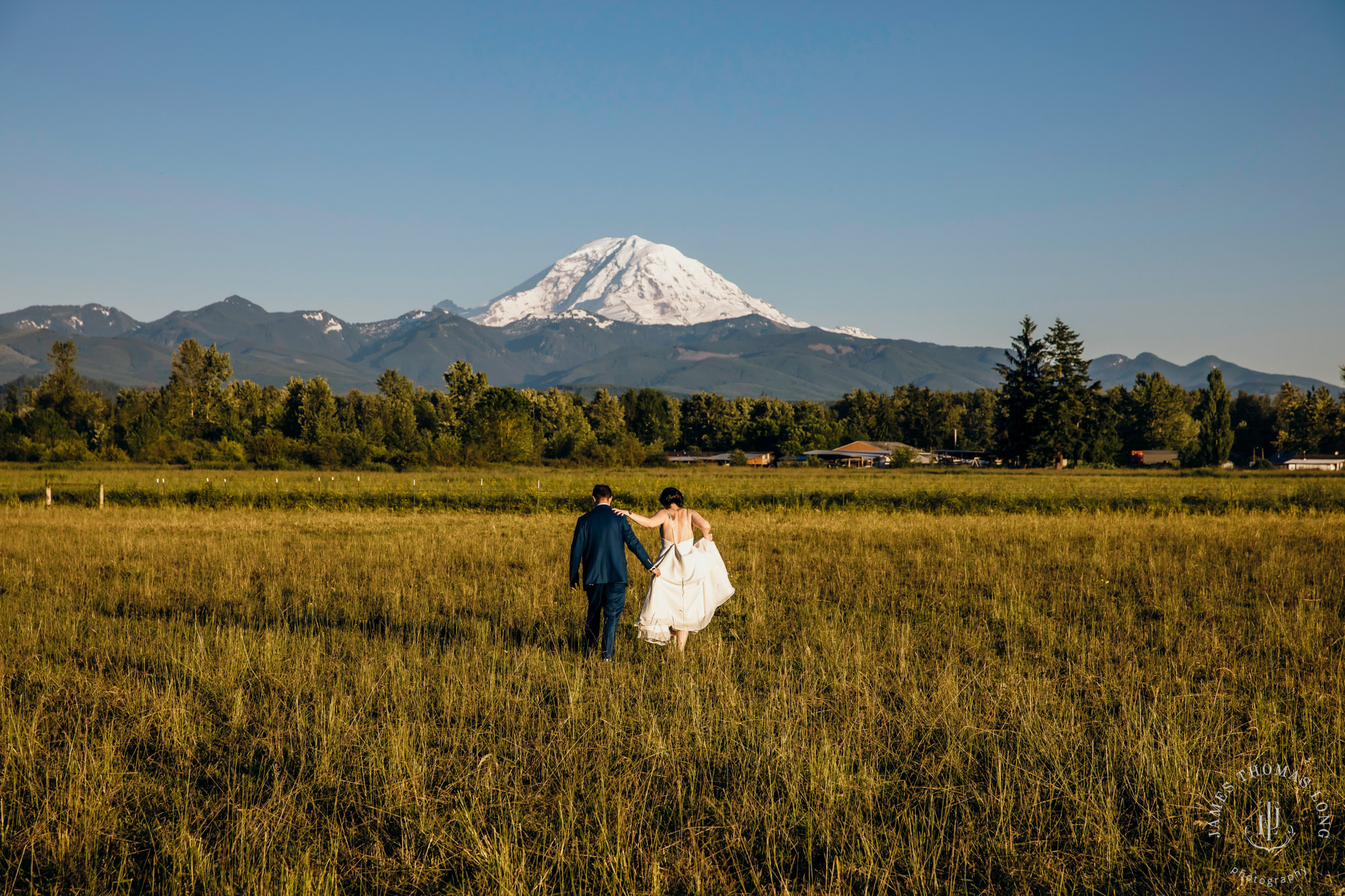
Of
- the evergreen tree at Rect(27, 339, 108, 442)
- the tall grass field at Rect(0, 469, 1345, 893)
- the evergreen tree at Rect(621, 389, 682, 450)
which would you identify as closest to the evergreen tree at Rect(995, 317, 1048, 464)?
the evergreen tree at Rect(621, 389, 682, 450)

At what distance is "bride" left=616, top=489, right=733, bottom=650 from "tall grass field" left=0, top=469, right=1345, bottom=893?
1.29ft

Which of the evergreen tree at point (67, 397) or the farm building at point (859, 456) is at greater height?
the evergreen tree at point (67, 397)

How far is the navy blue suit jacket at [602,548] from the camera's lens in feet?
29.2

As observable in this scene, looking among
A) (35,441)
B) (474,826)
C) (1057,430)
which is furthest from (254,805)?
(35,441)

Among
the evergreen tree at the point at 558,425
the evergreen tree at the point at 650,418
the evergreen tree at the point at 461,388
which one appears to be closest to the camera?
the evergreen tree at the point at 558,425

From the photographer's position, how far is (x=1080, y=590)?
13.4 meters

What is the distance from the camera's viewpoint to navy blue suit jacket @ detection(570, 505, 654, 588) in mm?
8891

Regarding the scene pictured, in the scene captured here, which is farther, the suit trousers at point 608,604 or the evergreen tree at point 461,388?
the evergreen tree at point 461,388

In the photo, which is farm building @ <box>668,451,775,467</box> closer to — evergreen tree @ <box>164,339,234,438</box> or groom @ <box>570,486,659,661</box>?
evergreen tree @ <box>164,339,234,438</box>

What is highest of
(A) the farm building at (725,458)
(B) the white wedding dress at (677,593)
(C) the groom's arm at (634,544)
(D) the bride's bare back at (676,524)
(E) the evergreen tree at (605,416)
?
(E) the evergreen tree at (605,416)

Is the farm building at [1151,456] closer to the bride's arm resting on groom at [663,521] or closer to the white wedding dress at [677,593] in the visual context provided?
the bride's arm resting on groom at [663,521]

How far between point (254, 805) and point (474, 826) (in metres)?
1.54

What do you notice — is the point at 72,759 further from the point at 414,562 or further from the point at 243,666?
the point at 414,562

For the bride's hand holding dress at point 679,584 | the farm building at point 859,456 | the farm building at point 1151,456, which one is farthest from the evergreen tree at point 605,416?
the bride's hand holding dress at point 679,584
